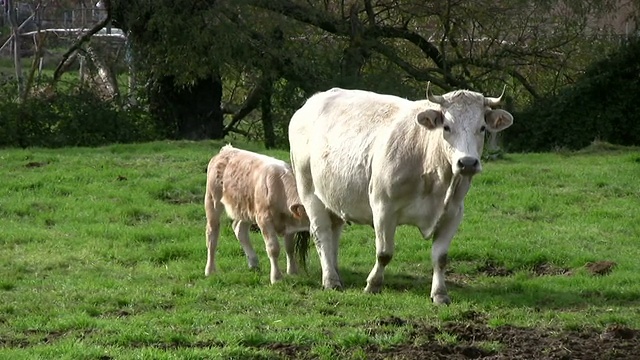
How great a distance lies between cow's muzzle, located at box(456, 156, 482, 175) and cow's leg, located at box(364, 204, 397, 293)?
1.09 meters

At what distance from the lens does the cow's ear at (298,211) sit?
487 inches

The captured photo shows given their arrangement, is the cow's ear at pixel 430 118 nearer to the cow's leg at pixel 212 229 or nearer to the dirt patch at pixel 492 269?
the dirt patch at pixel 492 269

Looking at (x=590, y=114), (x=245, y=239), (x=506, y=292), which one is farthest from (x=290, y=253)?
(x=590, y=114)

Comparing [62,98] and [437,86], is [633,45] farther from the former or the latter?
[62,98]

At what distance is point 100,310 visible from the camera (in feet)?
34.0

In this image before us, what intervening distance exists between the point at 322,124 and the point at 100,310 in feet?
10.4

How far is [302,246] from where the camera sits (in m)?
12.6

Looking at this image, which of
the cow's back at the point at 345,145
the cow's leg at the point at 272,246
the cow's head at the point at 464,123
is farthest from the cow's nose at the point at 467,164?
the cow's leg at the point at 272,246

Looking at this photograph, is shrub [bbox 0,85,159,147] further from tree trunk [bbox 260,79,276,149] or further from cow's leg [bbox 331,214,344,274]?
cow's leg [bbox 331,214,344,274]

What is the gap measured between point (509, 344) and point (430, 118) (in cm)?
240

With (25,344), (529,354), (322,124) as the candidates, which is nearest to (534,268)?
(322,124)

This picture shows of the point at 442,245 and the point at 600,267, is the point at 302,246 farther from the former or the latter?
the point at 600,267

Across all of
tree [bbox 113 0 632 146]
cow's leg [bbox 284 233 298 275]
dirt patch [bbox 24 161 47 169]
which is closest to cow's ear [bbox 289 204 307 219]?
cow's leg [bbox 284 233 298 275]

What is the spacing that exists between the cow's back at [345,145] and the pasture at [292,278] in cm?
86
